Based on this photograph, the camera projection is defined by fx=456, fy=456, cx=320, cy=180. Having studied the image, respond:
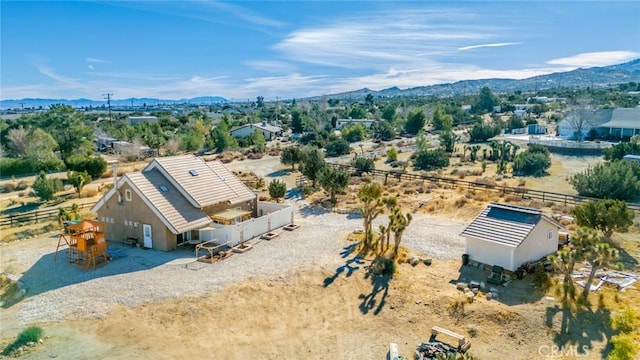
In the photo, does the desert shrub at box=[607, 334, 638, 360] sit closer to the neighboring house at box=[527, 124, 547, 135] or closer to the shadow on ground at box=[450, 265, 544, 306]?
the shadow on ground at box=[450, 265, 544, 306]

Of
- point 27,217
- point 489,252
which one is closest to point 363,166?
point 489,252

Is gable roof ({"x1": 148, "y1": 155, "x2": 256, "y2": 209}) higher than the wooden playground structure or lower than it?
higher

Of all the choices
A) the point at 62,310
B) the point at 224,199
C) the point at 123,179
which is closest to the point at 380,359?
the point at 62,310

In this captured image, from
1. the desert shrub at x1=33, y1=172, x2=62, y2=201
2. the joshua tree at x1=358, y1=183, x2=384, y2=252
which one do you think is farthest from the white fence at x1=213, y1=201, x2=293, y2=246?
the desert shrub at x1=33, y1=172, x2=62, y2=201

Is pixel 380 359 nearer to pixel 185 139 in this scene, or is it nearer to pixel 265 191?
pixel 265 191

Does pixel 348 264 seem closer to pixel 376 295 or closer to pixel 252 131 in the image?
pixel 376 295

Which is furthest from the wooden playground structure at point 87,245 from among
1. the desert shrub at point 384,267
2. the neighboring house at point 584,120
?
the neighboring house at point 584,120
